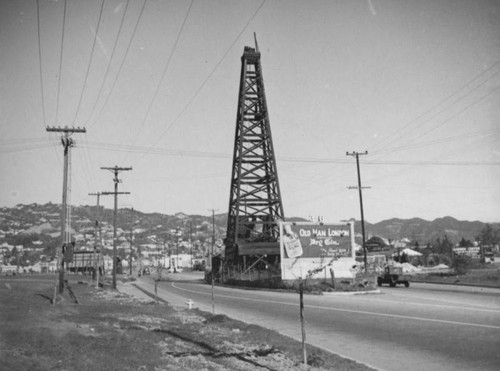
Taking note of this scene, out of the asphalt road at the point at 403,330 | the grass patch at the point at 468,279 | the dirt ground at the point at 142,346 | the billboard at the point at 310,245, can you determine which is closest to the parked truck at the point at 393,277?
the billboard at the point at 310,245

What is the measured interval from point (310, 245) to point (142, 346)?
3287 centimetres

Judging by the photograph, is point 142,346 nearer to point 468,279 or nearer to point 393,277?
point 393,277

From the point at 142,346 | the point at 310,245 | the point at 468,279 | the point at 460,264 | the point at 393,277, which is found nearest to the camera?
the point at 142,346

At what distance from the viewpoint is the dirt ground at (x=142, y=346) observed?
28.6 feet

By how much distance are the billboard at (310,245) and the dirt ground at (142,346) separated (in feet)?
84.7

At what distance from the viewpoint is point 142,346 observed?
1052cm

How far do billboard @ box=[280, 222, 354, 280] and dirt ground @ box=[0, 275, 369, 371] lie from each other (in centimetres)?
2583

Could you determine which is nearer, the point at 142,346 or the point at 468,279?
the point at 142,346

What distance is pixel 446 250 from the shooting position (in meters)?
134

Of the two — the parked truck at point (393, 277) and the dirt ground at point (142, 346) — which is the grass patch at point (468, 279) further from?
the dirt ground at point (142, 346)

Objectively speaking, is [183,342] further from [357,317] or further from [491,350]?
[357,317]

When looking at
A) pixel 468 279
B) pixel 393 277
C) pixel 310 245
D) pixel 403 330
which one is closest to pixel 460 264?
pixel 468 279

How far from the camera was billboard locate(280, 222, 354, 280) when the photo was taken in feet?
136

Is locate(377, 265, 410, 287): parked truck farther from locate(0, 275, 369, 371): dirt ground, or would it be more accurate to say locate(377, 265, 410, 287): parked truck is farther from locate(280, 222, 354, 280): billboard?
locate(0, 275, 369, 371): dirt ground
